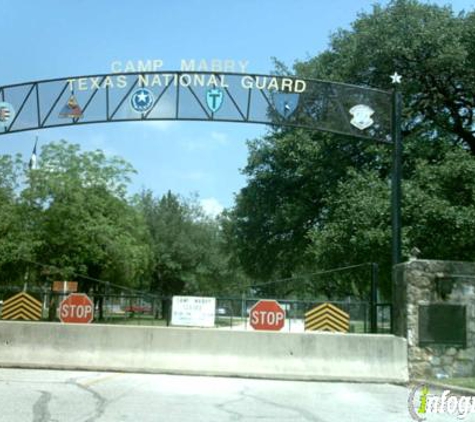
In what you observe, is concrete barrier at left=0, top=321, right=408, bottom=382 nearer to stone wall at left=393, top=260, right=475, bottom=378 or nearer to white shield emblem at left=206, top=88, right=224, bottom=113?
stone wall at left=393, top=260, right=475, bottom=378

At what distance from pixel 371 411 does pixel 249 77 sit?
9046 mm

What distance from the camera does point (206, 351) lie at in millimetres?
14477

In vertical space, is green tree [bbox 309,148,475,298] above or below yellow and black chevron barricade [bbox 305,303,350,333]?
above

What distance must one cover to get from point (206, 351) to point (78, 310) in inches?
139

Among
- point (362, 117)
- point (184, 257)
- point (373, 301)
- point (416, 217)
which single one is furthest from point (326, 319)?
point (184, 257)

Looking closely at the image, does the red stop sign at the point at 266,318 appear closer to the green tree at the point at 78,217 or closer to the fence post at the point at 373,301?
the fence post at the point at 373,301

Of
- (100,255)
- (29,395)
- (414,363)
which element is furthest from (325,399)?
(100,255)

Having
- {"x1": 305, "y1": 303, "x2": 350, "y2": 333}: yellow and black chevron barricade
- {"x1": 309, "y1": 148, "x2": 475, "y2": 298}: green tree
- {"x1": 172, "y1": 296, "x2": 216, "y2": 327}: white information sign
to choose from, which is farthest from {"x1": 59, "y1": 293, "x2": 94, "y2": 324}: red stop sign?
{"x1": 309, "y1": 148, "x2": 475, "y2": 298}: green tree

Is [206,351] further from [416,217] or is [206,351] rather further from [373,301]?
[416,217]

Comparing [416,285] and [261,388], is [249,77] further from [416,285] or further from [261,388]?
[261,388]

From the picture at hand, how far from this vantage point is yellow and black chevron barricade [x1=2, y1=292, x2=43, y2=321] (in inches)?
713

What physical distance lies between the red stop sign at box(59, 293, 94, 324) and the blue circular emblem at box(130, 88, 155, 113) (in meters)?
4.76

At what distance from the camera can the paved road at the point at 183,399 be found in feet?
29.8

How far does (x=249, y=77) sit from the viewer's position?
16422 mm
